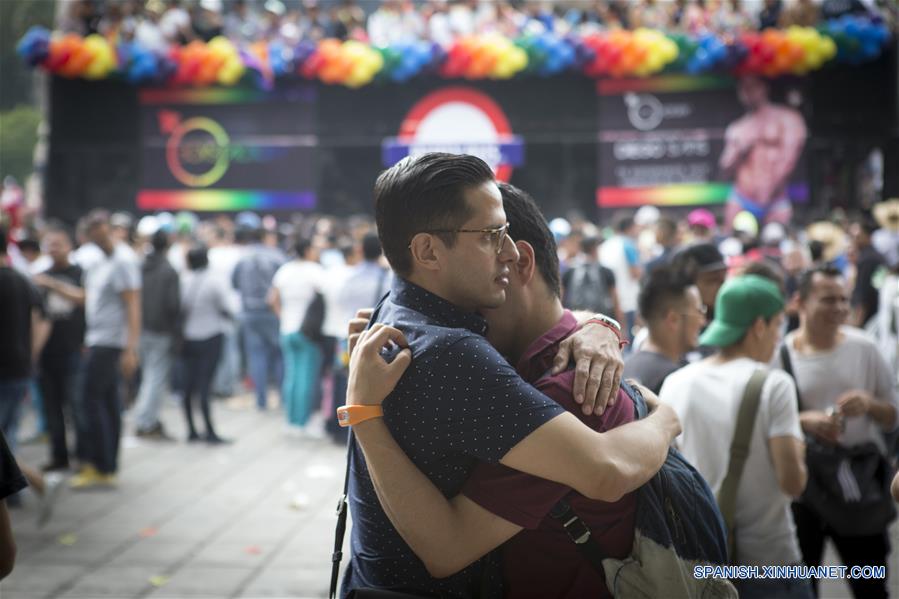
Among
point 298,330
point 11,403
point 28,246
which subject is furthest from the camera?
point 298,330

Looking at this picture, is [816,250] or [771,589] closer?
[771,589]

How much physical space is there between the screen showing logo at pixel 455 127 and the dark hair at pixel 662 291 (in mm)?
12829

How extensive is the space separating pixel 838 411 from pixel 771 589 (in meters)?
1.15

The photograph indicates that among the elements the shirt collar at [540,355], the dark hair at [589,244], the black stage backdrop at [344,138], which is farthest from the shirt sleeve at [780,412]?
the black stage backdrop at [344,138]

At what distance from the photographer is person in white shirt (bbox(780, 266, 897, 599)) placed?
4125mm

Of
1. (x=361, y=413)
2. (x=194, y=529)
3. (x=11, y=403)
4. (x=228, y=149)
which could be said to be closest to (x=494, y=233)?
(x=361, y=413)

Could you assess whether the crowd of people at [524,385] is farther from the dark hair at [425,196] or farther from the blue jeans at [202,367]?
the blue jeans at [202,367]

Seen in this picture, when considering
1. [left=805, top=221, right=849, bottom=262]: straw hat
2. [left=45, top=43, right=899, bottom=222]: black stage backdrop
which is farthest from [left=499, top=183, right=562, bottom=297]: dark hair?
[left=45, top=43, right=899, bottom=222]: black stage backdrop

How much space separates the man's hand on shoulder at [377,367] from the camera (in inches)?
81.3

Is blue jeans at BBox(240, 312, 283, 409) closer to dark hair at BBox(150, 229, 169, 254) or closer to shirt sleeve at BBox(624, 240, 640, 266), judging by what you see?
dark hair at BBox(150, 229, 169, 254)

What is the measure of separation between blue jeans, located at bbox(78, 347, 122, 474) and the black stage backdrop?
944cm

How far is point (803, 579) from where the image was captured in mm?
3303

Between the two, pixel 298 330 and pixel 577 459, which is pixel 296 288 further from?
pixel 577 459

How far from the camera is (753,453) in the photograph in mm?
3420
